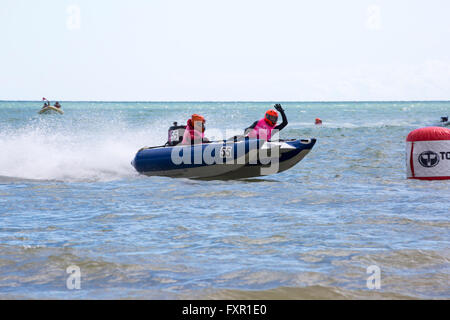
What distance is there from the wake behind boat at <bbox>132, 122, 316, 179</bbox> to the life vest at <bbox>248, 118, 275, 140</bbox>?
18cm

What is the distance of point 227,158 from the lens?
12.4 metres

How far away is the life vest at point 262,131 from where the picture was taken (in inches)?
497

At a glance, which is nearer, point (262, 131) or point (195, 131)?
point (262, 131)

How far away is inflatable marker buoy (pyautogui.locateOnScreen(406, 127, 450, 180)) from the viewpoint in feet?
36.8

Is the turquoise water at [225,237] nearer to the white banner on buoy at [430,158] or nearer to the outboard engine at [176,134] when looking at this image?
the white banner on buoy at [430,158]

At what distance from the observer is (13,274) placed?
18.5 feet

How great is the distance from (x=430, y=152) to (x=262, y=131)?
3.42 meters

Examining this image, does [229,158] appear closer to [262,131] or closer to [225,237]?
[262,131]

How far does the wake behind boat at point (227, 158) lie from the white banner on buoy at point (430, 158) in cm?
202

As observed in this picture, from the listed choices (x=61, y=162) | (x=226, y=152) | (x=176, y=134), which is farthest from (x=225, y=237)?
(x=61, y=162)
